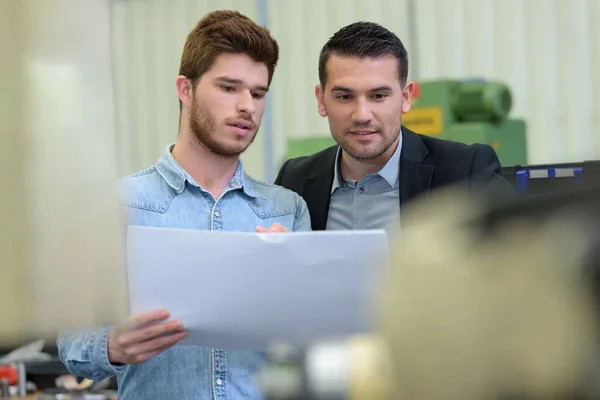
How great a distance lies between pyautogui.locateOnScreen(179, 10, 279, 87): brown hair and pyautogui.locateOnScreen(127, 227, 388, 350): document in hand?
0.42 meters

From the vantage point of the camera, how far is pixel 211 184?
62.8 inches

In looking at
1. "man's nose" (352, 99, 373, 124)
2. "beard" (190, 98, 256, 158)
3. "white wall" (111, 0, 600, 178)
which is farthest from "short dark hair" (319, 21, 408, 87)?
"white wall" (111, 0, 600, 178)

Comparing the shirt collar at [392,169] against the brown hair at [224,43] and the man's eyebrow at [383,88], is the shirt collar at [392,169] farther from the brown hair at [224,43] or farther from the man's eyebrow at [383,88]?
the brown hair at [224,43]

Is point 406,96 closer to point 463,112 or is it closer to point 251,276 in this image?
point 251,276

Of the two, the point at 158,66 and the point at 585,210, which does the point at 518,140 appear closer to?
the point at 158,66

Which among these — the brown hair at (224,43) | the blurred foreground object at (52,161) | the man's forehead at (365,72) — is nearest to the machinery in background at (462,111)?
the man's forehead at (365,72)

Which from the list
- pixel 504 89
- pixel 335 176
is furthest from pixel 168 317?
pixel 504 89

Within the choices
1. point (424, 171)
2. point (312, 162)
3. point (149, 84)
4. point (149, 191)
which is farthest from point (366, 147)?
point (149, 84)

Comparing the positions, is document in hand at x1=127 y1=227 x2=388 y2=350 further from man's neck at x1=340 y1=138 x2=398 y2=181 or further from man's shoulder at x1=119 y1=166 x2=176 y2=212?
man's neck at x1=340 y1=138 x2=398 y2=181

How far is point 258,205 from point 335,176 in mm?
266

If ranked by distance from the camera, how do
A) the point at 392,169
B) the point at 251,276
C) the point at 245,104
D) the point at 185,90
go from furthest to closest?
the point at 392,169 → the point at 185,90 → the point at 245,104 → the point at 251,276

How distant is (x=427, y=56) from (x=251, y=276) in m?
3.72

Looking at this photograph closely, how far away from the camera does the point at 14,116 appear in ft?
1.03

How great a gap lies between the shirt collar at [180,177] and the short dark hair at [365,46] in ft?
1.17
